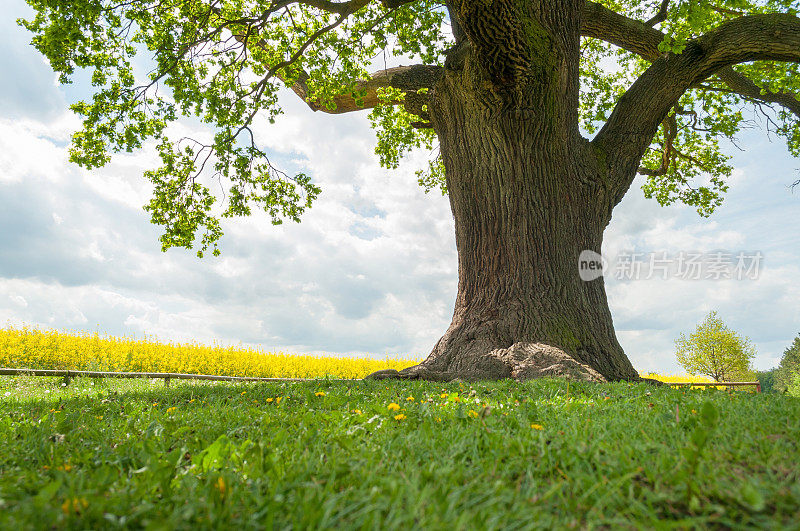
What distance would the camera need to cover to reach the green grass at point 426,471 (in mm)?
1489

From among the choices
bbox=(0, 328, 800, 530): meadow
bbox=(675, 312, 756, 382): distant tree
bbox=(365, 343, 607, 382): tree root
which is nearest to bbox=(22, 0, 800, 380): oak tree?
bbox=(365, 343, 607, 382): tree root

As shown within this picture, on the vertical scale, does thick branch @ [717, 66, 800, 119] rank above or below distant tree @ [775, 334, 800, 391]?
above

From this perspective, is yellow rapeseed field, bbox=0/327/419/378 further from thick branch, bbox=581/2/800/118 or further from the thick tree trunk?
thick branch, bbox=581/2/800/118

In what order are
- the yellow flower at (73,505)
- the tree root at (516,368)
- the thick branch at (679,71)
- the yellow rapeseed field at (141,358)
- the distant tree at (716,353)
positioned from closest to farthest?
the yellow flower at (73,505) < the tree root at (516,368) < the thick branch at (679,71) < the yellow rapeseed field at (141,358) < the distant tree at (716,353)

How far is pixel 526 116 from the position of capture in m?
8.27

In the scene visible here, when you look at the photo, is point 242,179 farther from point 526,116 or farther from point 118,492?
point 118,492

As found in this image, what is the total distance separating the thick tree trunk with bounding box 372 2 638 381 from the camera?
7430 mm

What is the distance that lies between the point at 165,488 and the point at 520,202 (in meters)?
7.45

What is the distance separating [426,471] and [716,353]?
118ft

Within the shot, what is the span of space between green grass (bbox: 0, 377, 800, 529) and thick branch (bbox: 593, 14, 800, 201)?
691 centimetres

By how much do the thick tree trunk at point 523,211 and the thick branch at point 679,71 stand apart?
64cm
